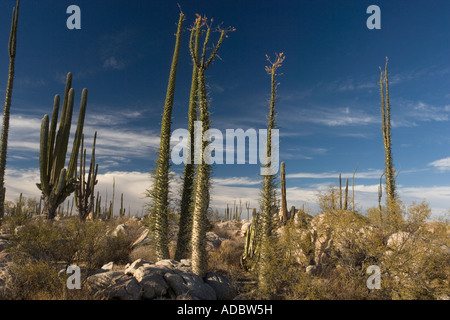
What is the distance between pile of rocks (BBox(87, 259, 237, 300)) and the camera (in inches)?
318

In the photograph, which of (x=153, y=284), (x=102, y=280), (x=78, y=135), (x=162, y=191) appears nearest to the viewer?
(x=102, y=280)

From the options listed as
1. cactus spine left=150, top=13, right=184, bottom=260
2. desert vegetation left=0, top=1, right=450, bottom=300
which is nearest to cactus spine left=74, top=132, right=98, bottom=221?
desert vegetation left=0, top=1, right=450, bottom=300

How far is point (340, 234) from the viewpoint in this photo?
449 inches

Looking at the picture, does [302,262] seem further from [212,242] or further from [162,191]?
[162,191]

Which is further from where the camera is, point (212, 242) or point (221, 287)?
point (212, 242)

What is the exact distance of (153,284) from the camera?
8477mm

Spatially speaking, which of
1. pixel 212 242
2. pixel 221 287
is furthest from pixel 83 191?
pixel 221 287

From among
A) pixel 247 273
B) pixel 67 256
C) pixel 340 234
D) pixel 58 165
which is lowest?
pixel 247 273

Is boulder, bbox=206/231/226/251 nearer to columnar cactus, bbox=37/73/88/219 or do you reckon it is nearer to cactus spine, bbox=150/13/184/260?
cactus spine, bbox=150/13/184/260

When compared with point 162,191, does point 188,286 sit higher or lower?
lower

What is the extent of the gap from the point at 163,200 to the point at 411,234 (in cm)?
879
